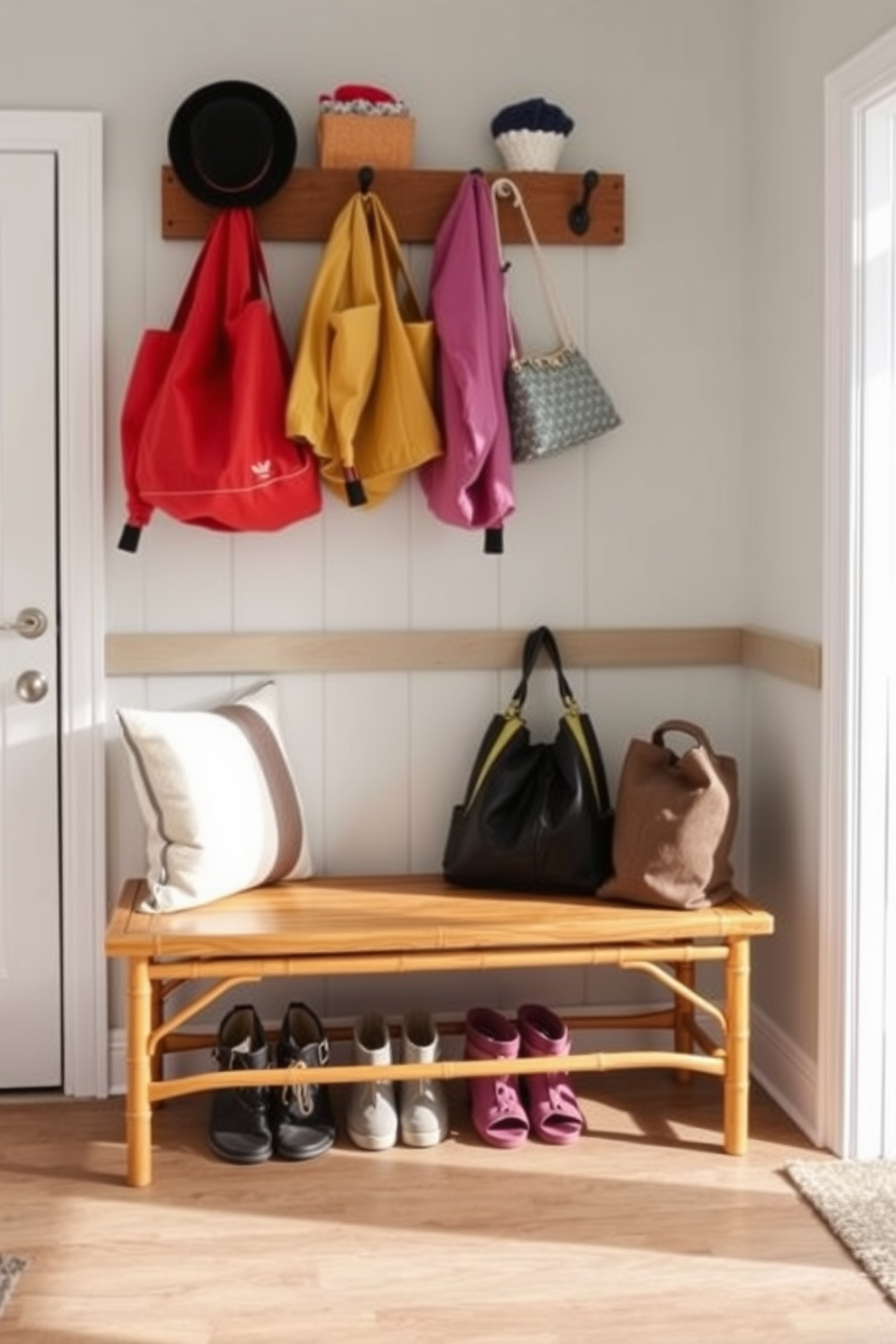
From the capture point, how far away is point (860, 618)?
310cm

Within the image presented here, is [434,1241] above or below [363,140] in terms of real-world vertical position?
below

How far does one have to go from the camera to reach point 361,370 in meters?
3.30

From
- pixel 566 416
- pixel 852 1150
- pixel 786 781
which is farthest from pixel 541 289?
pixel 852 1150

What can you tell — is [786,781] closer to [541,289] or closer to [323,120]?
[541,289]

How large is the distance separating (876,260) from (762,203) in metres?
0.55

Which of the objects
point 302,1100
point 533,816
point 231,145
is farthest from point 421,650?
point 231,145

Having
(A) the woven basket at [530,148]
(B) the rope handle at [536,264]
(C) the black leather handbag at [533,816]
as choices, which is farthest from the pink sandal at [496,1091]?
(A) the woven basket at [530,148]

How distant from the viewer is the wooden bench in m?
3.10

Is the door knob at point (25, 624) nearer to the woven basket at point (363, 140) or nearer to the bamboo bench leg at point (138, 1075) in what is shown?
the bamboo bench leg at point (138, 1075)

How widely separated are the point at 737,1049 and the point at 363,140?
5.94 feet

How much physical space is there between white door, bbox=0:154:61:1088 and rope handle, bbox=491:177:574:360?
0.84 m

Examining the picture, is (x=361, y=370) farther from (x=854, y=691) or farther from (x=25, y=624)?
(x=854, y=691)

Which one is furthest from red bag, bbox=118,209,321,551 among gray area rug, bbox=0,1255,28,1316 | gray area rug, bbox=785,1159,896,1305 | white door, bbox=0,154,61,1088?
gray area rug, bbox=785,1159,896,1305

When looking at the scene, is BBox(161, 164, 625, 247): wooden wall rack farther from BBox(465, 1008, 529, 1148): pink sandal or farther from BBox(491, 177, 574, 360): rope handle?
BBox(465, 1008, 529, 1148): pink sandal
